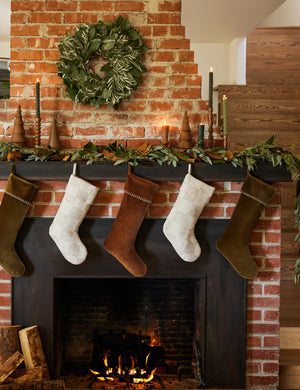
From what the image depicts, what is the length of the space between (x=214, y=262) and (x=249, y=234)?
0.24 metres

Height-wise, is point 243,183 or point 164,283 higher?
point 243,183

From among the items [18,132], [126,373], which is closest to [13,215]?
[18,132]

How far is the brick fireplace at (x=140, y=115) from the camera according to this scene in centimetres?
195

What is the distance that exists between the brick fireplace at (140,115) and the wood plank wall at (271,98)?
5.31 ft

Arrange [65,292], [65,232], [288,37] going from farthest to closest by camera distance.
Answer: [288,37] < [65,292] < [65,232]

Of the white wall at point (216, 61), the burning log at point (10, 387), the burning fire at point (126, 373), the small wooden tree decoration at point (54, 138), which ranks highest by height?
the white wall at point (216, 61)

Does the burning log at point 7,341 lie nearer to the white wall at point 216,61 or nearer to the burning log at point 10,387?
the burning log at point 10,387

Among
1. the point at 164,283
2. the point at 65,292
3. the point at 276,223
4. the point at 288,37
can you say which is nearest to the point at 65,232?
the point at 65,292

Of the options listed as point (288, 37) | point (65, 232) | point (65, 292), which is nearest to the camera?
point (65, 232)

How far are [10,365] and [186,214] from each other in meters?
1.14

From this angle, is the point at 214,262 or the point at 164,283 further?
the point at 164,283

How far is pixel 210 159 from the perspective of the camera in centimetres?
187

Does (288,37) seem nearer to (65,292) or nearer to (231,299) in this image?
(231,299)

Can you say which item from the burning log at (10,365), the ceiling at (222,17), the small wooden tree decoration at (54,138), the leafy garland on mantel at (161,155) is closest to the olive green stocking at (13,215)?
the leafy garland on mantel at (161,155)
